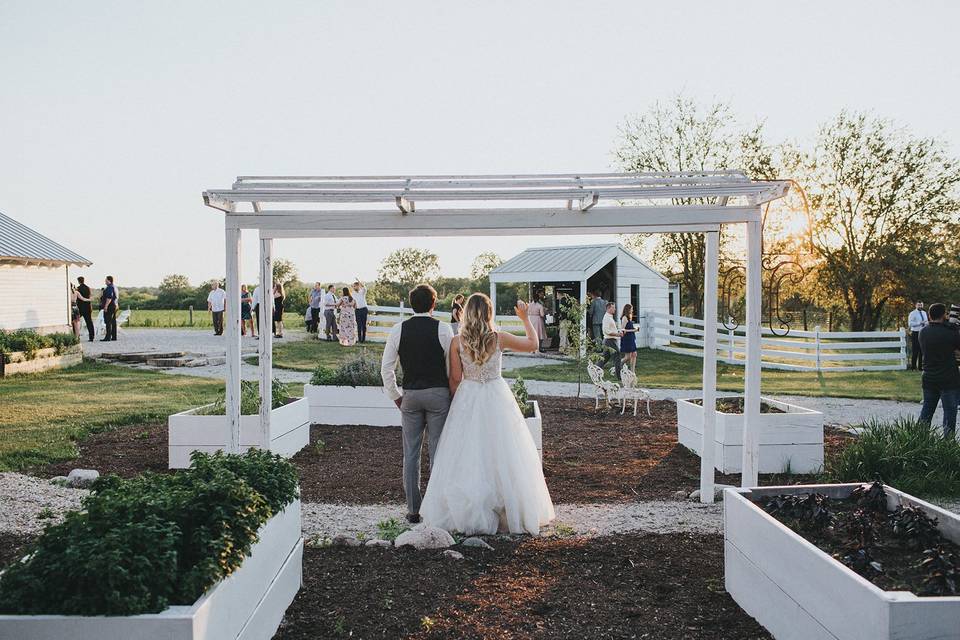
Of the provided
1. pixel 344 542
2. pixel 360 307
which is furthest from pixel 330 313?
pixel 344 542

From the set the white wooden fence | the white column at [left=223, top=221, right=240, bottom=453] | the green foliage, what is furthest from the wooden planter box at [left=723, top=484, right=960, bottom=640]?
the white wooden fence

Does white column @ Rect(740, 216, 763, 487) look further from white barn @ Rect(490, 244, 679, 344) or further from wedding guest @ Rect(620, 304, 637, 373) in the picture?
white barn @ Rect(490, 244, 679, 344)

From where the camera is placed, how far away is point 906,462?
746cm

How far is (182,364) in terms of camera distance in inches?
770

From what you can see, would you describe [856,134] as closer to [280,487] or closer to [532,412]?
[532,412]

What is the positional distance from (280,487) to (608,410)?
30.1ft

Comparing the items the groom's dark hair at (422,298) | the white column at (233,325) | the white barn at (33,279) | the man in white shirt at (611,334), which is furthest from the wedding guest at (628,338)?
the white barn at (33,279)

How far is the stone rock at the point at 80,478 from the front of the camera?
7.60 meters

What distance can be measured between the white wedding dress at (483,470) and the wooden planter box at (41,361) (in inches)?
599

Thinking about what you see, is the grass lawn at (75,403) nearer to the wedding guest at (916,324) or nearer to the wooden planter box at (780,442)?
the wooden planter box at (780,442)

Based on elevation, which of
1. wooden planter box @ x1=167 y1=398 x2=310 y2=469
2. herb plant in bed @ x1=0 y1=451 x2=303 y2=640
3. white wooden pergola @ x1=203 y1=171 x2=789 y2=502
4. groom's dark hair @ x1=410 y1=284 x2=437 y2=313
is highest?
white wooden pergola @ x1=203 y1=171 x2=789 y2=502

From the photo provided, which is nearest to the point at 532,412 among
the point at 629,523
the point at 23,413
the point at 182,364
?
the point at 629,523

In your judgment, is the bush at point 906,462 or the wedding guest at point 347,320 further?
the wedding guest at point 347,320

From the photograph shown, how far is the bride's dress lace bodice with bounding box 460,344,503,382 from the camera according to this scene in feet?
20.1
